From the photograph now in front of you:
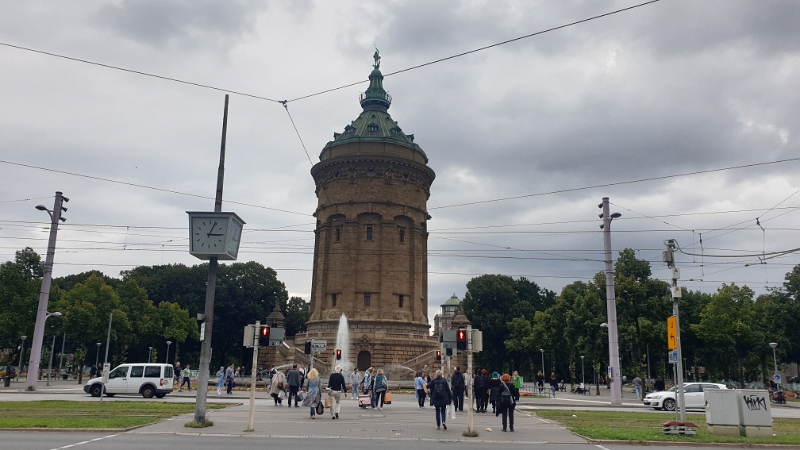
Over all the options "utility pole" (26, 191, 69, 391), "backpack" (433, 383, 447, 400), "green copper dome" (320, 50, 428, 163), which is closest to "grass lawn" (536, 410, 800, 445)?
"backpack" (433, 383, 447, 400)

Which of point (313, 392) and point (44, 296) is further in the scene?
point (44, 296)

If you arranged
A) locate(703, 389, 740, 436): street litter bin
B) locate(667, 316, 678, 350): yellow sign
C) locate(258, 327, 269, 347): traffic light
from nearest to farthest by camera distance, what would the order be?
locate(703, 389, 740, 436): street litter bin
locate(258, 327, 269, 347): traffic light
locate(667, 316, 678, 350): yellow sign

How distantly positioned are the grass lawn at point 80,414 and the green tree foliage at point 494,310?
206 ft

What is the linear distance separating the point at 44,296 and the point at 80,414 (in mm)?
18468

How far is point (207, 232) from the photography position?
54.7 ft

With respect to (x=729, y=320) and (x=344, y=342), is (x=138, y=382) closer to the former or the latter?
(x=344, y=342)

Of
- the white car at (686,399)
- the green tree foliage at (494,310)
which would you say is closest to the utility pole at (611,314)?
the white car at (686,399)

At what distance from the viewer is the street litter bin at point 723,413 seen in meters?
15.9

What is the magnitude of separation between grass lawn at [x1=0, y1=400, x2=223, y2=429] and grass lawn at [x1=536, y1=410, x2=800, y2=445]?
1237 cm

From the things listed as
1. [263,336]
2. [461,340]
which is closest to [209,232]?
[263,336]

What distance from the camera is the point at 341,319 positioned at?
56.2 meters

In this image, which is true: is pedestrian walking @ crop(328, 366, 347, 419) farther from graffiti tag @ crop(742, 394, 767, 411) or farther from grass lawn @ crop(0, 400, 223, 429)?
graffiti tag @ crop(742, 394, 767, 411)

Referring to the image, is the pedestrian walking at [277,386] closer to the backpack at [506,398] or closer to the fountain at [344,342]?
the backpack at [506,398]

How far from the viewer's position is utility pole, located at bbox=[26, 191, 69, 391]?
33.6m
